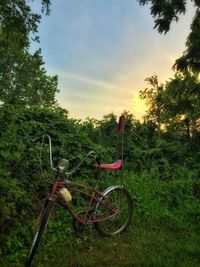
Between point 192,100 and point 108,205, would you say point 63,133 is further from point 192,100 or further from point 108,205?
point 192,100

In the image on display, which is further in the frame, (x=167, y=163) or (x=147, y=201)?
(x=167, y=163)

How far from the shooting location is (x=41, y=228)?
21.3 ft

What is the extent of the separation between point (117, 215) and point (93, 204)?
66 centimetres

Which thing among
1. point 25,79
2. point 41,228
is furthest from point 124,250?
point 25,79

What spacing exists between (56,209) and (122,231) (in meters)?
1.26

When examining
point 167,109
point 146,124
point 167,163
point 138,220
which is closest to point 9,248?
point 138,220

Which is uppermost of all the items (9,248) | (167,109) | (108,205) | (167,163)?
(167,109)

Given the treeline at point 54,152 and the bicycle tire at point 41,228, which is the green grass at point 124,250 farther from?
the treeline at point 54,152

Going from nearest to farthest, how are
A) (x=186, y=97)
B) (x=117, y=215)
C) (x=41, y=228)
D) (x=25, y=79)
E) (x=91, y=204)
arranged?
(x=41, y=228) < (x=91, y=204) < (x=117, y=215) < (x=186, y=97) < (x=25, y=79)

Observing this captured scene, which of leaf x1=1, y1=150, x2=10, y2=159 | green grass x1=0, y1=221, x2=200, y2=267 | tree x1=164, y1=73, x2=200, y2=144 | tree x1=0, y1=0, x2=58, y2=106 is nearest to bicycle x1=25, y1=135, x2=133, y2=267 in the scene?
green grass x1=0, y1=221, x2=200, y2=267

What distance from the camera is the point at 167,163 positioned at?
45.2 ft

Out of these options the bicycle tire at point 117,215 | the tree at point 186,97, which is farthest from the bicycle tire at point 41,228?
the tree at point 186,97

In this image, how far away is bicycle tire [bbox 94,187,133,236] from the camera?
8156 millimetres

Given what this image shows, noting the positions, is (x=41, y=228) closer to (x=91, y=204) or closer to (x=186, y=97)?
(x=91, y=204)
